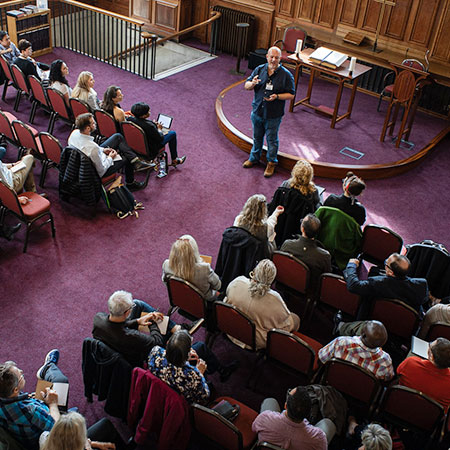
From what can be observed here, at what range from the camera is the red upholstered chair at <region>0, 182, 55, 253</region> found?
572 centimetres

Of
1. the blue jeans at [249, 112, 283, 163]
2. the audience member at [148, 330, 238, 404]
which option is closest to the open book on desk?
the blue jeans at [249, 112, 283, 163]

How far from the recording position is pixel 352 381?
4.10m

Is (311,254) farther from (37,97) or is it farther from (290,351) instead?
(37,97)

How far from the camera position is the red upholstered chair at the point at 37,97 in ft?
26.2

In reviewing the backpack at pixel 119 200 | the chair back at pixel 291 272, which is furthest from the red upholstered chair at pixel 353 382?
the backpack at pixel 119 200

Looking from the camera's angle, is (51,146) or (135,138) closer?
(51,146)

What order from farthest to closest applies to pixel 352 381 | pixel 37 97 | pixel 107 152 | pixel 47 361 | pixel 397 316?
pixel 37 97, pixel 107 152, pixel 397 316, pixel 47 361, pixel 352 381

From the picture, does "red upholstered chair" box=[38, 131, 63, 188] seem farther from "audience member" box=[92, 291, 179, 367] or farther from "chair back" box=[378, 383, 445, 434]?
"chair back" box=[378, 383, 445, 434]

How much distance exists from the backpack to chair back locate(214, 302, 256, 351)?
2.50m

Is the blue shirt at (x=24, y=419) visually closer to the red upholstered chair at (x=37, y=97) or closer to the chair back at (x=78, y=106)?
the chair back at (x=78, y=106)

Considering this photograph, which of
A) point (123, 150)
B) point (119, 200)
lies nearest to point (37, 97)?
point (123, 150)

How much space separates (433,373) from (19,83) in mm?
7198

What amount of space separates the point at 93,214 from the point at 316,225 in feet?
9.56

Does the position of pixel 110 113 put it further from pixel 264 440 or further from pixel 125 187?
pixel 264 440
